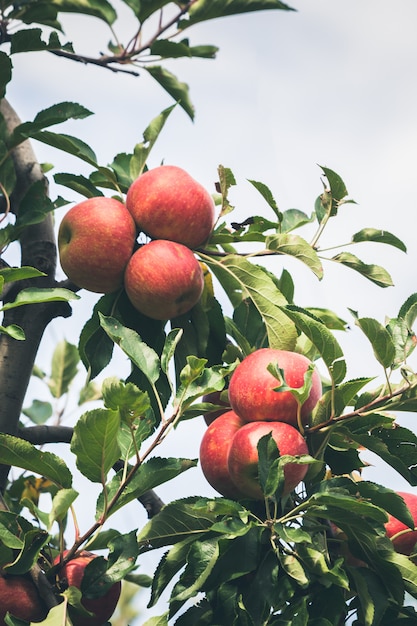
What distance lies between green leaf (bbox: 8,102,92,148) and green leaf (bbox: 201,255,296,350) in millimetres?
446

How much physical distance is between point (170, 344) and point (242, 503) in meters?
0.35

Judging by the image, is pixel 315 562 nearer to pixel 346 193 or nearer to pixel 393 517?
pixel 393 517

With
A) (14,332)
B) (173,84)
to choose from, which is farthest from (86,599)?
(173,84)

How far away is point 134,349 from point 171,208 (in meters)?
0.49

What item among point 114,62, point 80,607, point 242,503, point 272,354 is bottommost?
point 80,607

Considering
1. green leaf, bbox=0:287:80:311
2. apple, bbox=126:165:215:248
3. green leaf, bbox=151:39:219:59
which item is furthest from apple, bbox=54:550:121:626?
green leaf, bbox=151:39:219:59

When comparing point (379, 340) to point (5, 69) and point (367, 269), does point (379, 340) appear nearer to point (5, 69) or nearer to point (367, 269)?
point (367, 269)

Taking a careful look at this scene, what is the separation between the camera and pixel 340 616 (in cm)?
159

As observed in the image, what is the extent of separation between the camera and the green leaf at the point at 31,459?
1.57m

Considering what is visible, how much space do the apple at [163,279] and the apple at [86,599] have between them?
0.57 metres

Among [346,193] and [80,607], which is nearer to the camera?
[80,607]

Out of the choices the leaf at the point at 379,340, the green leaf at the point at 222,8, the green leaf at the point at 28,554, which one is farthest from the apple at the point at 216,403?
the green leaf at the point at 222,8

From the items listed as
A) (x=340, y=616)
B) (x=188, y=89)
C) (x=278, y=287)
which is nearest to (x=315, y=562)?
(x=340, y=616)

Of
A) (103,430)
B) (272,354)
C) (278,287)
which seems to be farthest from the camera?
(278,287)
